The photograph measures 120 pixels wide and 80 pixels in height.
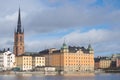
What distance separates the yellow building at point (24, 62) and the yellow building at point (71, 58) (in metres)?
7.14

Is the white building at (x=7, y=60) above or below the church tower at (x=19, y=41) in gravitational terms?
below

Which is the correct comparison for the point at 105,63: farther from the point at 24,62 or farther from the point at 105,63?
the point at 24,62

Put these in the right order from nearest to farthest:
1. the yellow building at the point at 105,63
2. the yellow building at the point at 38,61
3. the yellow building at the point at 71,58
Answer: the yellow building at the point at 71,58 → the yellow building at the point at 38,61 → the yellow building at the point at 105,63

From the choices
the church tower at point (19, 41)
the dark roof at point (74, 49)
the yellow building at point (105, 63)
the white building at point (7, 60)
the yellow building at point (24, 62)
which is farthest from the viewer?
the yellow building at point (105, 63)

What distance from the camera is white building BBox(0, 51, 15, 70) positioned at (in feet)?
382

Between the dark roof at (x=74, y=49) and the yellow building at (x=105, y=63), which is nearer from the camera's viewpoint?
the dark roof at (x=74, y=49)

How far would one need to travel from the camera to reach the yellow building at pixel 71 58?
386ft

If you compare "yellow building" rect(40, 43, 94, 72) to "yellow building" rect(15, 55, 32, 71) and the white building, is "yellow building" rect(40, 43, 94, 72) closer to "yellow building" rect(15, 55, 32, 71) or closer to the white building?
"yellow building" rect(15, 55, 32, 71)

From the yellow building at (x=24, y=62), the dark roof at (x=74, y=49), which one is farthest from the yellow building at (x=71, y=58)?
the yellow building at (x=24, y=62)

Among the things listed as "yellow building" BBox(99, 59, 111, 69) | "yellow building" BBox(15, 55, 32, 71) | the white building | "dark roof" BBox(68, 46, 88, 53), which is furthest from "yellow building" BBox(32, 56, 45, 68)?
"yellow building" BBox(99, 59, 111, 69)

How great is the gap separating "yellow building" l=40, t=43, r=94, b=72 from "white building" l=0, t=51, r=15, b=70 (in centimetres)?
1292

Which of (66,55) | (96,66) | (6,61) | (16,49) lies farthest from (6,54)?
(96,66)

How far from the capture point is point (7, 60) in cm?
11744

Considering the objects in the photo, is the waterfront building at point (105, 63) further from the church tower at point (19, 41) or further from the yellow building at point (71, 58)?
the church tower at point (19, 41)
